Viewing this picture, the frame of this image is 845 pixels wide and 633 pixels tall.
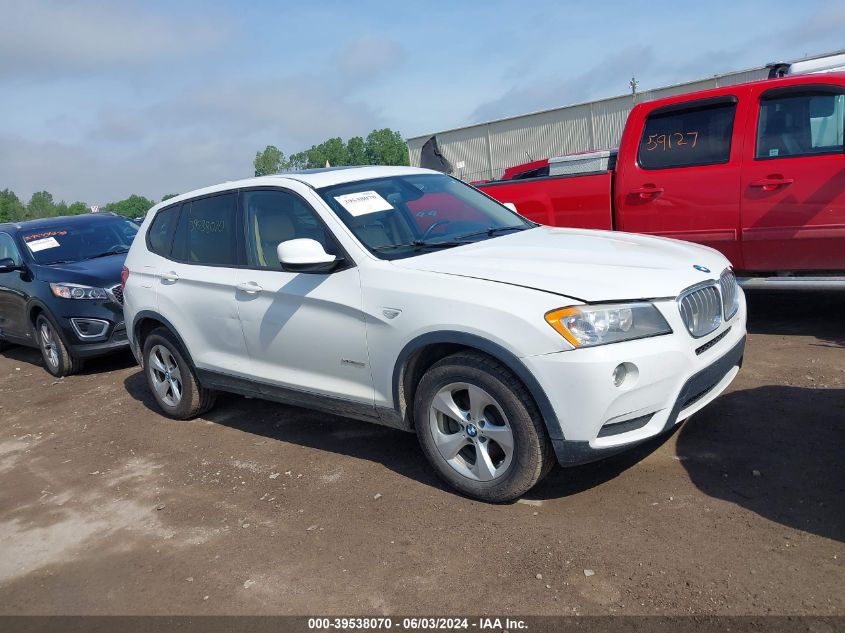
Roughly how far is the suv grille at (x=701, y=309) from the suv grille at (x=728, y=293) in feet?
0.37

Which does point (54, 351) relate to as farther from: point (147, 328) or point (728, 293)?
point (728, 293)

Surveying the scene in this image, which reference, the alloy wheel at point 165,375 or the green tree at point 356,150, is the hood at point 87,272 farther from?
the green tree at point 356,150

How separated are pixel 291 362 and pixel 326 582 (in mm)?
1608

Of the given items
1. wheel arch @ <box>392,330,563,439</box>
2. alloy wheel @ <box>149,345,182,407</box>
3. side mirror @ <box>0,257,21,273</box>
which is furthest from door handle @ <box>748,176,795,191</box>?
side mirror @ <box>0,257,21,273</box>

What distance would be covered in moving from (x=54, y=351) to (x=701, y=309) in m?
6.99

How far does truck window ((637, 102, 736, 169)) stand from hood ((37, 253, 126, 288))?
544 cm

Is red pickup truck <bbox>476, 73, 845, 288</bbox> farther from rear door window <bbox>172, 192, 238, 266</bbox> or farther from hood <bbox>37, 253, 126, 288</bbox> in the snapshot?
hood <bbox>37, 253, 126, 288</bbox>

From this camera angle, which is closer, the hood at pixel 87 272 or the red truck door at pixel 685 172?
the red truck door at pixel 685 172

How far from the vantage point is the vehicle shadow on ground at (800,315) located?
6.15 meters

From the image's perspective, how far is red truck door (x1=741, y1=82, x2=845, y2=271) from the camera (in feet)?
18.4

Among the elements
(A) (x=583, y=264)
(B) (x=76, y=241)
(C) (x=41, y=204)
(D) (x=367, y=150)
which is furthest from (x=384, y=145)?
(A) (x=583, y=264)

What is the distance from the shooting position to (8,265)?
8.45 metres

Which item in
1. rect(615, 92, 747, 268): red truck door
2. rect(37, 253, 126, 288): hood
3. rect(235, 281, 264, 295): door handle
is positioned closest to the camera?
rect(235, 281, 264, 295): door handle

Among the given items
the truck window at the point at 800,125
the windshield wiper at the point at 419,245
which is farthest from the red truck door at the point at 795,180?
the windshield wiper at the point at 419,245
